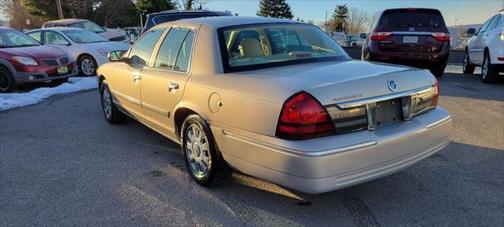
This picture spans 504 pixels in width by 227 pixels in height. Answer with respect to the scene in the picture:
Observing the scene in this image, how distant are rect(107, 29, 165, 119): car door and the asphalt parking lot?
477mm

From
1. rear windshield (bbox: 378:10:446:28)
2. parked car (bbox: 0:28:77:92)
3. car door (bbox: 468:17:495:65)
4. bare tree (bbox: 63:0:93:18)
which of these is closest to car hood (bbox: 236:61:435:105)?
rear windshield (bbox: 378:10:446:28)

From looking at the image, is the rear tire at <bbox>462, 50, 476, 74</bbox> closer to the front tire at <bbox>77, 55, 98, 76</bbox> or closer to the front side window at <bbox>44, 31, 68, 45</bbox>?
the front tire at <bbox>77, 55, 98, 76</bbox>

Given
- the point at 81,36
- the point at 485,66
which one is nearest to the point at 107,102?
the point at 485,66

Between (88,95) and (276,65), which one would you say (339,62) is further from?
(88,95)

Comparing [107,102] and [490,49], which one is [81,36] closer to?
[107,102]

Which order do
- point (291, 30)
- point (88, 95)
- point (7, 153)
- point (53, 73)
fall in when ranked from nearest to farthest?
point (291, 30), point (7, 153), point (88, 95), point (53, 73)

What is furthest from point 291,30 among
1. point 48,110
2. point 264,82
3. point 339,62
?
point 48,110

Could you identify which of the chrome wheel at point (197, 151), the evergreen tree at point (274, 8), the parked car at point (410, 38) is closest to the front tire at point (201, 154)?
the chrome wheel at point (197, 151)

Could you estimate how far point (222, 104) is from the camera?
146 inches

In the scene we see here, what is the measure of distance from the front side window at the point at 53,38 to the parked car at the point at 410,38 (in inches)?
355

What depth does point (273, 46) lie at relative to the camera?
A: 14.5ft

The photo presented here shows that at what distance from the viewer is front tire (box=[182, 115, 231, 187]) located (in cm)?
392

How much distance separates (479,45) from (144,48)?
8651 millimetres

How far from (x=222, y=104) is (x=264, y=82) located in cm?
43
